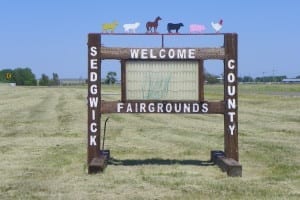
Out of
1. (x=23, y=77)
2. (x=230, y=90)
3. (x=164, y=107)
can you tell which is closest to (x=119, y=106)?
(x=164, y=107)

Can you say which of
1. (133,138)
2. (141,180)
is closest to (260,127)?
(133,138)

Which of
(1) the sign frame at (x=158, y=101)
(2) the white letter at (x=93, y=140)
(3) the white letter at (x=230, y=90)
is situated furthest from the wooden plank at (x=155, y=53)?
(2) the white letter at (x=93, y=140)

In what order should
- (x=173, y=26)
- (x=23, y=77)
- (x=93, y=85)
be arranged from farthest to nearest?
1. (x=23, y=77)
2. (x=173, y=26)
3. (x=93, y=85)

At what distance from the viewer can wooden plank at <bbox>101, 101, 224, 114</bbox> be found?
11.2 m

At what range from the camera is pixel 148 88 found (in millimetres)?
11367

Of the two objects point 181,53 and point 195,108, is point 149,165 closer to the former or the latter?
point 195,108

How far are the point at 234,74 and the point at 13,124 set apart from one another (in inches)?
497

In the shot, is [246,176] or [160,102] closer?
[246,176]

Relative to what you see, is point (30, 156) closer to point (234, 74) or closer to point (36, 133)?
point (234, 74)

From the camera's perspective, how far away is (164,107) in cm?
1123

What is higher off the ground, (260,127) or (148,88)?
(148,88)

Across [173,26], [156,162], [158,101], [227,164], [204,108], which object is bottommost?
[156,162]

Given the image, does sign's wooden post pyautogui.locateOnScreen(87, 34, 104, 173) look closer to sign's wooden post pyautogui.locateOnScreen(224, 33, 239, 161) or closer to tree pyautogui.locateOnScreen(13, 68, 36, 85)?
sign's wooden post pyautogui.locateOnScreen(224, 33, 239, 161)

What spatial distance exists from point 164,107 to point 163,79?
526 mm
